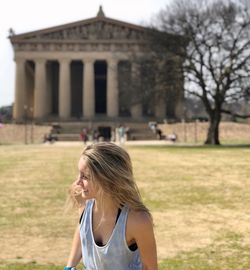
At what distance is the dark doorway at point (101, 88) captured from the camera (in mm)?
88000

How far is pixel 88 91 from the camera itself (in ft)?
262

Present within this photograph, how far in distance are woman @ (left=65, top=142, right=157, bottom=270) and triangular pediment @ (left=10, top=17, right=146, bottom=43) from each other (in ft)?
249

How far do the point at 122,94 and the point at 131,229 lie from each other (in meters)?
42.6

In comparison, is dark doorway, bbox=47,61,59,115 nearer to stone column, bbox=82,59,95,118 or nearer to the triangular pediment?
the triangular pediment

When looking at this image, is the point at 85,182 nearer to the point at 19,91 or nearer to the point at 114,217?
the point at 114,217

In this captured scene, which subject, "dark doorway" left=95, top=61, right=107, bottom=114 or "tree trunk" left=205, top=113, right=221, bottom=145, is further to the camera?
"dark doorway" left=95, top=61, right=107, bottom=114

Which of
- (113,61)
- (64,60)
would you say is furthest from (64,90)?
(113,61)

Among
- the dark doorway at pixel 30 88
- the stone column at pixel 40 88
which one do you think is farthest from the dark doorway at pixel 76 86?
the stone column at pixel 40 88

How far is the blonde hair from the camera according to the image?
130 inches

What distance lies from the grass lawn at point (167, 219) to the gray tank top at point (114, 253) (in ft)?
11.8

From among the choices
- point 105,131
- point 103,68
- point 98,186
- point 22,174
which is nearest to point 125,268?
point 98,186

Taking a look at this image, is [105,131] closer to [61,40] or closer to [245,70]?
[61,40]

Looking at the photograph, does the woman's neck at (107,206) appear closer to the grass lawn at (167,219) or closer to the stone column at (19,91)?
the grass lawn at (167,219)

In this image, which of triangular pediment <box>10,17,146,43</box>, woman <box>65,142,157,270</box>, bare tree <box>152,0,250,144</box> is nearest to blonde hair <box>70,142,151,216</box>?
woman <box>65,142,157,270</box>
